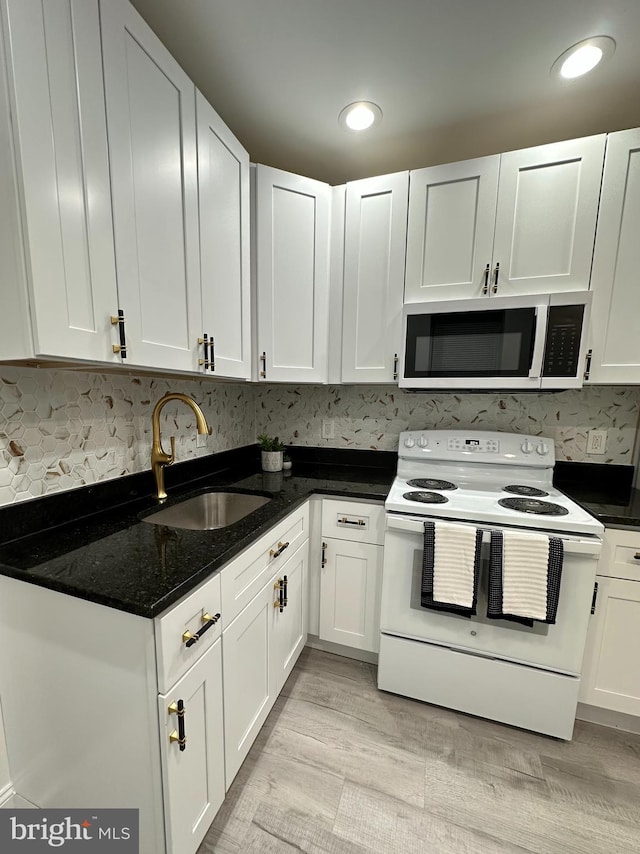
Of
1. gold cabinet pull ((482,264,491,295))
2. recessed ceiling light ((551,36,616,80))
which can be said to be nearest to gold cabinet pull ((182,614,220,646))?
gold cabinet pull ((482,264,491,295))

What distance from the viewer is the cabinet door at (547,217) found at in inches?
56.9

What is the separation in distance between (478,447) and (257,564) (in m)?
1.30

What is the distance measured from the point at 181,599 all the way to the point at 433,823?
1166 mm

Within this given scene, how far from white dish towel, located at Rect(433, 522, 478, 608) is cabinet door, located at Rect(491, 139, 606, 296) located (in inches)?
42.8

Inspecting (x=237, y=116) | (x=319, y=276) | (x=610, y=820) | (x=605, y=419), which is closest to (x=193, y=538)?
(x=319, y=276)

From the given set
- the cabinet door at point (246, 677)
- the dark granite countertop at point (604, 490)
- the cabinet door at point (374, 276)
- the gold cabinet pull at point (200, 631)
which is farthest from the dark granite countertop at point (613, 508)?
the gold cabinet pull at point (200, 631)

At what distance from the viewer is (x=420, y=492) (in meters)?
1.64

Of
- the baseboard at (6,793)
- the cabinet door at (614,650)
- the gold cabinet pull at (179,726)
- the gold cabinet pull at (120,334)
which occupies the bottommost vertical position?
the baseboard at (6,793)

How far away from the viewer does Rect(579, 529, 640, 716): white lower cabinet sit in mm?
1366

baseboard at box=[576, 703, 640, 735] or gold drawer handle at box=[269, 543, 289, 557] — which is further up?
gold drawer handle at box=[269, 543, 289, 557]

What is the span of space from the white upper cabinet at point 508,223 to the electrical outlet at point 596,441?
2.60ft

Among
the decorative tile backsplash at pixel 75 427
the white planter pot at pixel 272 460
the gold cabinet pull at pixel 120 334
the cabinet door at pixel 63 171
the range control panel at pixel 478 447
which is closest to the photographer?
the cabinet door at pixel 63 171

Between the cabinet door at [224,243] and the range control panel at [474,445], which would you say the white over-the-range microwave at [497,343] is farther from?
the cabinet door at [224,243]

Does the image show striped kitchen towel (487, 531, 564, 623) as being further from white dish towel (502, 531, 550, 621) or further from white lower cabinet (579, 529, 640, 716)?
white lower cabinet (579, 529, 640, 716)
